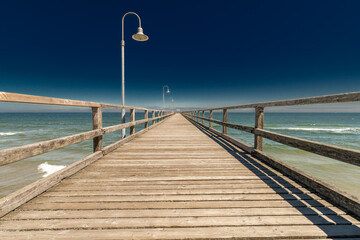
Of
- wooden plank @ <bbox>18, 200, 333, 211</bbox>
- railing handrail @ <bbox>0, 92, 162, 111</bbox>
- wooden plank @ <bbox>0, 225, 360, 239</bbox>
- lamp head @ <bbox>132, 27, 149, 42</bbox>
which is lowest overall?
wooden plank @ <bbox>0, 225, 360, 239</bbox>

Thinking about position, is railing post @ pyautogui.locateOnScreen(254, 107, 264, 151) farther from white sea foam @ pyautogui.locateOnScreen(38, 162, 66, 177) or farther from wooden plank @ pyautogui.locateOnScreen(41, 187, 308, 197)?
white sea foam @ pyautogui.locateOnScreen(38, 162, 66, 177)

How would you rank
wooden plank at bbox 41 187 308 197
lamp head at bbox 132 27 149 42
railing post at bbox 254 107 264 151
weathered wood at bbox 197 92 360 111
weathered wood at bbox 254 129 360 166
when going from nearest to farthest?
weathered wood at bbox 254 129 360 166 → weathered wood at bbox 197 92 360 111 → wooden plank at bbox 41 187 308 197 → railing post at bbox 254 107 264 151 → lamp head at bbox 132 27 149 42

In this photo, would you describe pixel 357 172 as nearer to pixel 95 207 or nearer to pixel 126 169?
pixel 126 169

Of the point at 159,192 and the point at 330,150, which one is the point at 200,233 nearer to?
the point at 159,192

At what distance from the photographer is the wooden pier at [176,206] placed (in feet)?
4.69

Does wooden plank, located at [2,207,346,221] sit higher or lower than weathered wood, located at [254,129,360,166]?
lower

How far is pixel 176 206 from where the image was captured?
177cm

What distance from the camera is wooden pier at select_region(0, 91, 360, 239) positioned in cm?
143

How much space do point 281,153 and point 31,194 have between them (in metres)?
11.6

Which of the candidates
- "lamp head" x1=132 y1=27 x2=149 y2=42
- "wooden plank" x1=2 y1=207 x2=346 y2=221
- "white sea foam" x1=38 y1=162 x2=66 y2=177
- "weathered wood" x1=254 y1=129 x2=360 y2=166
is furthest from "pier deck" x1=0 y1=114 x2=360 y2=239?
"white sea foam" x1=38 y1=162 x2=66 y2=177

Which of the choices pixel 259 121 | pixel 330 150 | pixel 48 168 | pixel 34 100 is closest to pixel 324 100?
pixel 330 150

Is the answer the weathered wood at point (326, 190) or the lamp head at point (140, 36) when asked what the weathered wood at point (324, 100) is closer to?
the weathered wood at point (326, 190)

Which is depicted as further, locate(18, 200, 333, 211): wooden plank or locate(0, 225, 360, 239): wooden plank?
locate(18, 200, 333, 211): wooden plank

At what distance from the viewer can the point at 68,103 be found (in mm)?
2461
